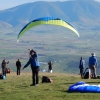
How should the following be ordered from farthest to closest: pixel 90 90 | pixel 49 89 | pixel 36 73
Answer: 1. pixel 36 73
2. pixel 49 89
3. pixel 90 90

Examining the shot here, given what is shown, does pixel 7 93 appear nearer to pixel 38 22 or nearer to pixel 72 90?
pixel 72 90

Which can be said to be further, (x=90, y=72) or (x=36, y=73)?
(x=90, y=72)

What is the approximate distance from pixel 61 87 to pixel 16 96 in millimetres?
3862

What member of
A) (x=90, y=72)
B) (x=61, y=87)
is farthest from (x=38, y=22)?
(x=90, y=72)

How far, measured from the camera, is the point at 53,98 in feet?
53.0

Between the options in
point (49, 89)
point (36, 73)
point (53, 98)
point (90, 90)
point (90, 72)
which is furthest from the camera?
point (90, 72)

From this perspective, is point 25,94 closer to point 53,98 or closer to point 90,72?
point 53,98

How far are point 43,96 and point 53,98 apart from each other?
0.72 m

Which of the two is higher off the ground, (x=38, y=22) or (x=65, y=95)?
(x=38, y=22)

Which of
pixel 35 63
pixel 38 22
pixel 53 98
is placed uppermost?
pixel 38 22

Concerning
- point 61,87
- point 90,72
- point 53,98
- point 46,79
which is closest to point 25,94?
point 53,98

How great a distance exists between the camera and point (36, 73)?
67.1 feet

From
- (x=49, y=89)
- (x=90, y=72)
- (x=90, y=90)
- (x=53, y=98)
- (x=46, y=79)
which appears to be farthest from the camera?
(x=90, y=72)

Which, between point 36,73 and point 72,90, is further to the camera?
point 36,73
